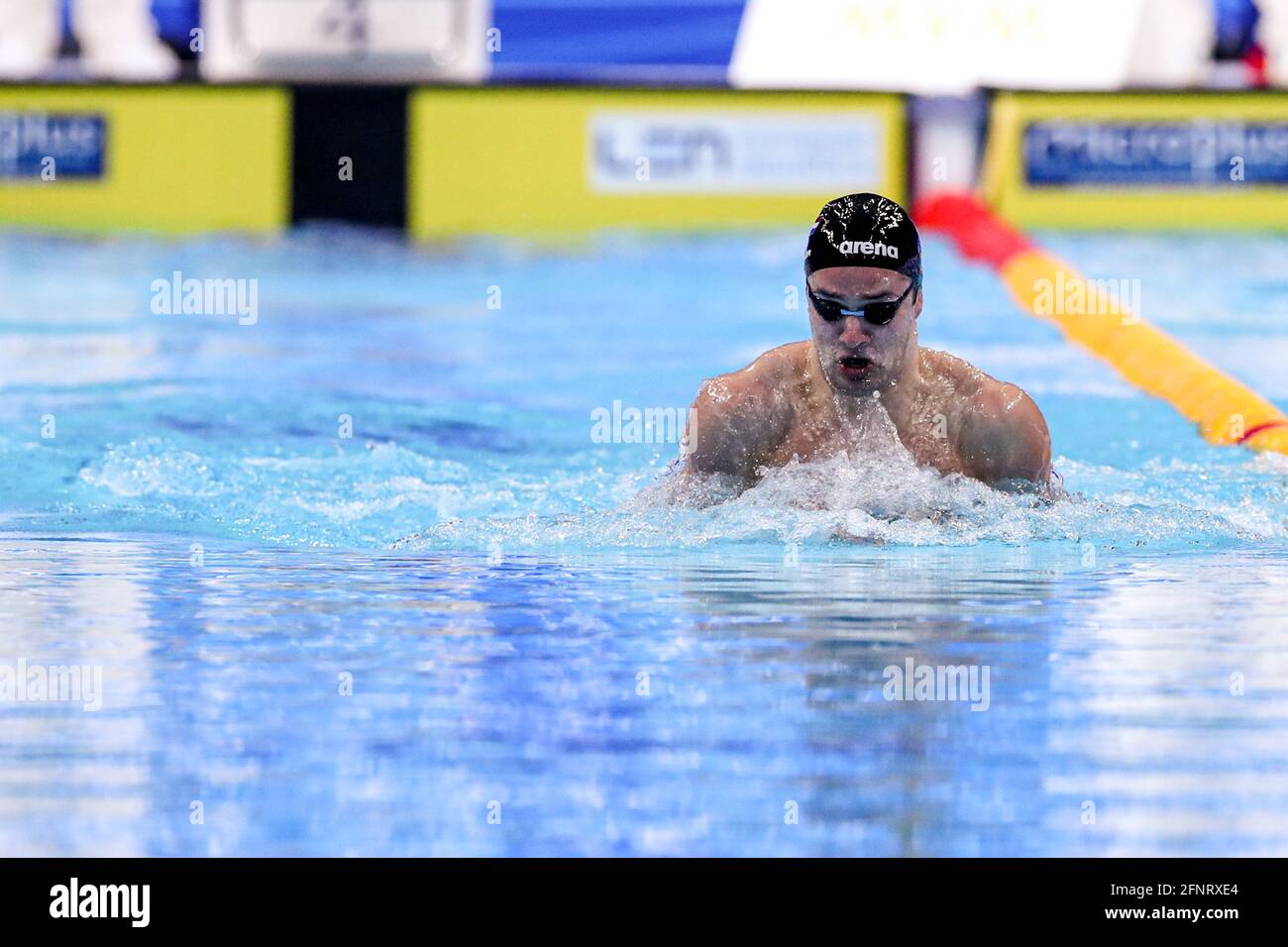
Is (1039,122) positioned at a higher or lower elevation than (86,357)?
higher

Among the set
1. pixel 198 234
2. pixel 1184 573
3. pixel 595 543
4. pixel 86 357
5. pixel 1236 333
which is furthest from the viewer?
pixel 198 234

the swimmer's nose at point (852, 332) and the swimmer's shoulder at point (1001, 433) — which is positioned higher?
the swimmer's nose at point (852, 332)

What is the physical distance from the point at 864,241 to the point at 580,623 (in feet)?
4.60

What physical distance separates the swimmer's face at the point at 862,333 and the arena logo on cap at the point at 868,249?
4 cm

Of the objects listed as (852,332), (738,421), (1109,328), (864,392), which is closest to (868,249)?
(852,332)

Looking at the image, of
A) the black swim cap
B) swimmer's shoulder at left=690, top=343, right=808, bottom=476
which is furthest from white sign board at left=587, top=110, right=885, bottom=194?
the black swim cap

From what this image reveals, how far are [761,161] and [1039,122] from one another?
65.1 inches

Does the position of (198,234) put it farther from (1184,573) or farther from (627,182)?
(1184,573)

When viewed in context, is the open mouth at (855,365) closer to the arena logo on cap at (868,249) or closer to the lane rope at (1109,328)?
the arena logo on cap at (868,249)

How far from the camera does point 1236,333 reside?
9.77m

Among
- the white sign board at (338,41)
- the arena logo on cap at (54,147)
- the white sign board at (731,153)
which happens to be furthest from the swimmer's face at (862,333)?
the arena logo on cap at (54,147)

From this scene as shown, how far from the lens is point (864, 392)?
5.29m

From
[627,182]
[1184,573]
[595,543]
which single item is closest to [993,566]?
[1184,573]

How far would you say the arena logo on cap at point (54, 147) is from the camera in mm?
12406
